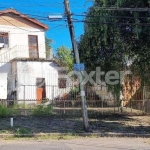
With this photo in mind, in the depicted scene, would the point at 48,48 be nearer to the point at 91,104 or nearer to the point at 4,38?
the point at 4,38

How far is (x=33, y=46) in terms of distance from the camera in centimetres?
3284

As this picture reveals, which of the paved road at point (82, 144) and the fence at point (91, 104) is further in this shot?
the fence at point (91, 104)

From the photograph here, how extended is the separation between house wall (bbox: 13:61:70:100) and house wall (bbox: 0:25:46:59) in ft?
4.43

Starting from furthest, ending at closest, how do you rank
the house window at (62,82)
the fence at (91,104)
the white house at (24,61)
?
the white house at (24,61), the house window at (62,82), the fence at (91,104)

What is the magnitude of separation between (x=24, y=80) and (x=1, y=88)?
535 centimetres

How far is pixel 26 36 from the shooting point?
3278 cm

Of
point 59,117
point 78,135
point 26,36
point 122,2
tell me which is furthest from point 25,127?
point 26,36

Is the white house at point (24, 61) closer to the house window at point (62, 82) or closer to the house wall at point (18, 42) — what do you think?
the house wall at point (18, 42)

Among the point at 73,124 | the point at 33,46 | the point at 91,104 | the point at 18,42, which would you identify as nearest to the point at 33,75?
the point at 33,46

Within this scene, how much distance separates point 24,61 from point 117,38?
521 inches

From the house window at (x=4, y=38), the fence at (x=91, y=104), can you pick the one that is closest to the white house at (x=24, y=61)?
the house window at (x=4, y=38)

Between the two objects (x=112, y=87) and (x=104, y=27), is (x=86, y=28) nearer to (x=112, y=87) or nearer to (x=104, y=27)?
(x=104, y=27)

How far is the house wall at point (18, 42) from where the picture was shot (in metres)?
31.2

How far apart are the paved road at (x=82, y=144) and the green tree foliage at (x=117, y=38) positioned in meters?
5.05
